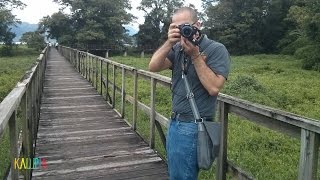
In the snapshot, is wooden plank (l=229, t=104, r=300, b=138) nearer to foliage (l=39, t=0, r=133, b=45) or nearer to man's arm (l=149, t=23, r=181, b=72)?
man's arm (l=149, t=23, r=181, b=72)

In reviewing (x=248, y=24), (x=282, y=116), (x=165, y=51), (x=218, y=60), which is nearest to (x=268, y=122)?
(x=282, y=116)

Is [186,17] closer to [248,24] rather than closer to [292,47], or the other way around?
[292,47]

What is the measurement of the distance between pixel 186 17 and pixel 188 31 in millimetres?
197

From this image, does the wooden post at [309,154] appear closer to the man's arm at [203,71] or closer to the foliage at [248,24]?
the man's arm at [203,71]

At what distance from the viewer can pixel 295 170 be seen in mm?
6172

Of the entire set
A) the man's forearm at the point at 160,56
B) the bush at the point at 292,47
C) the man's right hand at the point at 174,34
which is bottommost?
the man's forearm at the point at 160,56

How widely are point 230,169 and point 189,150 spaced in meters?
0.79

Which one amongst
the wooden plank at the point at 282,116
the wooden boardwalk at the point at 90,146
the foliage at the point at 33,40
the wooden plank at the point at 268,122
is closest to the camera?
the wooden plank at the point at 282,116

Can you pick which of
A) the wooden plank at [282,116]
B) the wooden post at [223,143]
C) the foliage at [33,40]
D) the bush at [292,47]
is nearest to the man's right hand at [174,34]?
the wooden plank at [282,116]

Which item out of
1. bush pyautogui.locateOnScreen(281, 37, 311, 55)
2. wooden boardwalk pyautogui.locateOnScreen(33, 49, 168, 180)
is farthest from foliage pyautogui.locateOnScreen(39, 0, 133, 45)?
wooden boardwalk pyautogui.locateOnScreen(33, 49, 168, 180)

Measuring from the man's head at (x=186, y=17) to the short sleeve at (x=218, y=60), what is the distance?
8.4 inches

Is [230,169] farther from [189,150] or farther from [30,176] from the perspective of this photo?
[30,176]

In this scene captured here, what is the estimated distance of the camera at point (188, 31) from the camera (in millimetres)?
2642

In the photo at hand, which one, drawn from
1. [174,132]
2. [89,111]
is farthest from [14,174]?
[89,111]
